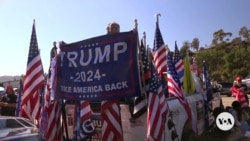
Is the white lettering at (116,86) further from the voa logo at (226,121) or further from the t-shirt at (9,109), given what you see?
the t-shirt at (9,109)

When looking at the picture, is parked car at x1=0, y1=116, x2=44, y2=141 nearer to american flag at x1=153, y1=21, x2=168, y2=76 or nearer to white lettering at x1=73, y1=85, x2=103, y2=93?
white lettering at x1=73, y1=85, x2=103, y2=93

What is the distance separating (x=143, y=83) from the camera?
5547 mm

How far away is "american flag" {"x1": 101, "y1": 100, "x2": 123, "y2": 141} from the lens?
5.41m

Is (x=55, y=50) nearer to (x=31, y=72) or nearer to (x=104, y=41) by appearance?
(x=31, y=72)

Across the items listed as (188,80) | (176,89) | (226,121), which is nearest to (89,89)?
(176,89)

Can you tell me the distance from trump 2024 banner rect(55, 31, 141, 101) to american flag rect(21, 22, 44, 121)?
94 cm

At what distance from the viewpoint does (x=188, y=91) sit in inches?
323

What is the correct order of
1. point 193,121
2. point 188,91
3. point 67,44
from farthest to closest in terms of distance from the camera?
1. point 188,91
2. point 193,121
3. point 67,44

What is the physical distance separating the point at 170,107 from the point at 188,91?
2.47 m

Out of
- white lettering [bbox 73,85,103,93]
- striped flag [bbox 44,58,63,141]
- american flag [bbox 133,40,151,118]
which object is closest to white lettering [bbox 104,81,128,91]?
white lettering [bbox 73,85,103,93]

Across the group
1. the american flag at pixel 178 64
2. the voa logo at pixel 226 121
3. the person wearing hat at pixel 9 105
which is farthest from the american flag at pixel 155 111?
the person wearing hat at pixel 9 105

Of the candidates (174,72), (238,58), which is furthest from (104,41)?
(238,58)

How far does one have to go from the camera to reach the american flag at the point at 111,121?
17.7ft

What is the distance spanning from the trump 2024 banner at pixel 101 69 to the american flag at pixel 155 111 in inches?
9.4
